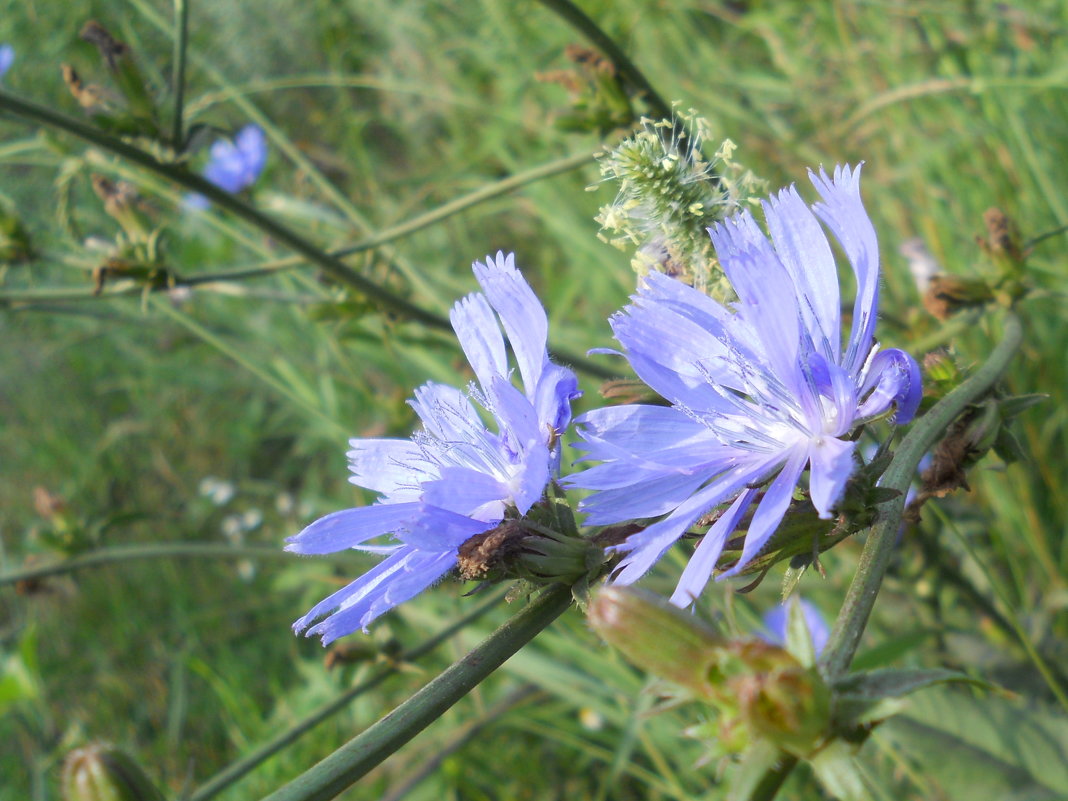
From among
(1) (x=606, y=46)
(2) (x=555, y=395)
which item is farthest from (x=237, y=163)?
(2) (x=555, y=395)

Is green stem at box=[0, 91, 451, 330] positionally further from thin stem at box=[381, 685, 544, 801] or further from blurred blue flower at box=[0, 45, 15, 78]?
thin stem at box=[381, 685, 544, 801]

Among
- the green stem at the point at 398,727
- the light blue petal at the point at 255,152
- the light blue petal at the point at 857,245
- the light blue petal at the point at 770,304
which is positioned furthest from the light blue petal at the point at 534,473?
the light blue petal at the point at 255,152

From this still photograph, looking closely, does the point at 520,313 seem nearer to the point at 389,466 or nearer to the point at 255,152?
the point at 389,466

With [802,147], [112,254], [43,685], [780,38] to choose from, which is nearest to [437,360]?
[112,254]

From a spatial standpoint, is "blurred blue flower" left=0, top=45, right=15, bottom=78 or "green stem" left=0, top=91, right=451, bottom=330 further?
"blurred blue flower" left=0, top=45, right=15, bottom=78

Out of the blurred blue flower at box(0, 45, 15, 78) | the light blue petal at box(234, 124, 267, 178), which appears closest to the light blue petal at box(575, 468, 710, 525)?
the blurred blue flower at box(0, 45, 15, 78)

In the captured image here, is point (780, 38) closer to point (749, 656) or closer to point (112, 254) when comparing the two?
point (112, 254)
